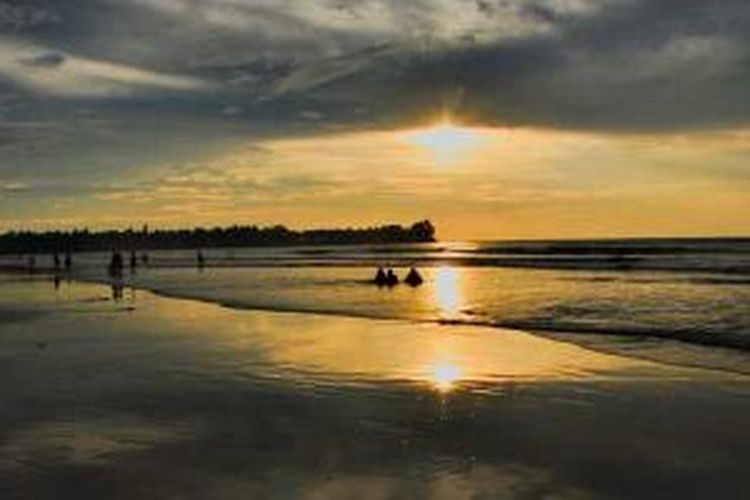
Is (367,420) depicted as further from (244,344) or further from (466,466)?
(244,344)

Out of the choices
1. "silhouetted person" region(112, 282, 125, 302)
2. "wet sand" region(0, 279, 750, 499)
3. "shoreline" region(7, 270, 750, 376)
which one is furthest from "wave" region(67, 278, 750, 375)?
"silhouetted person" region(112, 282, 125, 302)

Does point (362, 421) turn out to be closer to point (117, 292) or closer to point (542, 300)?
point (542, 300)

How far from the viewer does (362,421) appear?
48.0 ft

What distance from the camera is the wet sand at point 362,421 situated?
36.4 feet

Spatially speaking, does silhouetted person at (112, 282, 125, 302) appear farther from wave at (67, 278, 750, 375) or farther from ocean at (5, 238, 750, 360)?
wave at (67, 278, 750, 375)

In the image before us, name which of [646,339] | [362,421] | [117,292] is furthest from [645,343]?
[117,292]

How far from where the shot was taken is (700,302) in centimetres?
3681

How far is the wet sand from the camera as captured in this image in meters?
11.1

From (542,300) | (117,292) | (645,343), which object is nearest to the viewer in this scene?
(645,343)

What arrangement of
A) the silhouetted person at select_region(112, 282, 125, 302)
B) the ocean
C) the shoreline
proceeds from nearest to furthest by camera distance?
the shoreline → the ocean → the silhouetted person at select_region(112, 282, 125, 302)

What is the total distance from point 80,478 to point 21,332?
19.1 meters

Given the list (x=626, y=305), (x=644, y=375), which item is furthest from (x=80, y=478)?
(x=626, y=305)

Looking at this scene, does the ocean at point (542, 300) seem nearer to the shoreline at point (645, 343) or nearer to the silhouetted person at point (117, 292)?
the shoreline at point (645, 343)

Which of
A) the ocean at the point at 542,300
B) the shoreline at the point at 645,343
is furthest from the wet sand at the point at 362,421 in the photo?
the ocean at the point at 542,300
